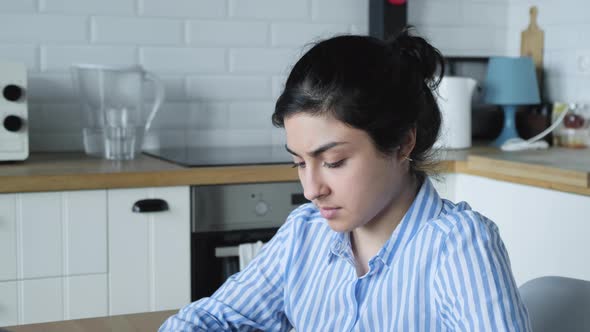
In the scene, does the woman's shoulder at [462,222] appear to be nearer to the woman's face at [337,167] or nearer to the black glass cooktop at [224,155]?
the woman's face at [337,167]

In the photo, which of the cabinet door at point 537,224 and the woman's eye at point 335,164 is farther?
the cabinet door at point 537,224

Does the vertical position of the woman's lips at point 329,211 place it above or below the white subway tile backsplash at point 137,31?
below

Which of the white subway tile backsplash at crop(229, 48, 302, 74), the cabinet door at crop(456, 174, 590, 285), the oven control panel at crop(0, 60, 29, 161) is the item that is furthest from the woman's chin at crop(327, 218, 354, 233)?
the white subway tile backsplash at crop(229, 48, 302, 74)

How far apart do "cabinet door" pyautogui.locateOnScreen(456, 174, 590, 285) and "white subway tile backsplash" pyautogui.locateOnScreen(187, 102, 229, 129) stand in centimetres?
90

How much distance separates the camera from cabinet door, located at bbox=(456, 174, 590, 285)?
6.56 ft

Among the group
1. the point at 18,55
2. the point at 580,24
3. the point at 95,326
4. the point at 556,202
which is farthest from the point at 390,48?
the point at 580,24

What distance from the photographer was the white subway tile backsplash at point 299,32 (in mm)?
2885

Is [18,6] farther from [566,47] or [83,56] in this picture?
[566,47]

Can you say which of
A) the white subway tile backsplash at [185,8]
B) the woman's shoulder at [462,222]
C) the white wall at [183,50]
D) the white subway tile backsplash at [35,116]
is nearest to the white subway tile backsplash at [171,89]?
the white wall at [183,50]

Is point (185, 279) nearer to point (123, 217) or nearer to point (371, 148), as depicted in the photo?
point (123, 217)

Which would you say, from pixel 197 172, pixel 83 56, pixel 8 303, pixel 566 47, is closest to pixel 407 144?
pixel 197 172

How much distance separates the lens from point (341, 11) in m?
2.98

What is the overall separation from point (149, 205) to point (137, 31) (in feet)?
2.66

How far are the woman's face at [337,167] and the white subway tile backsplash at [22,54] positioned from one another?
5.49ft
